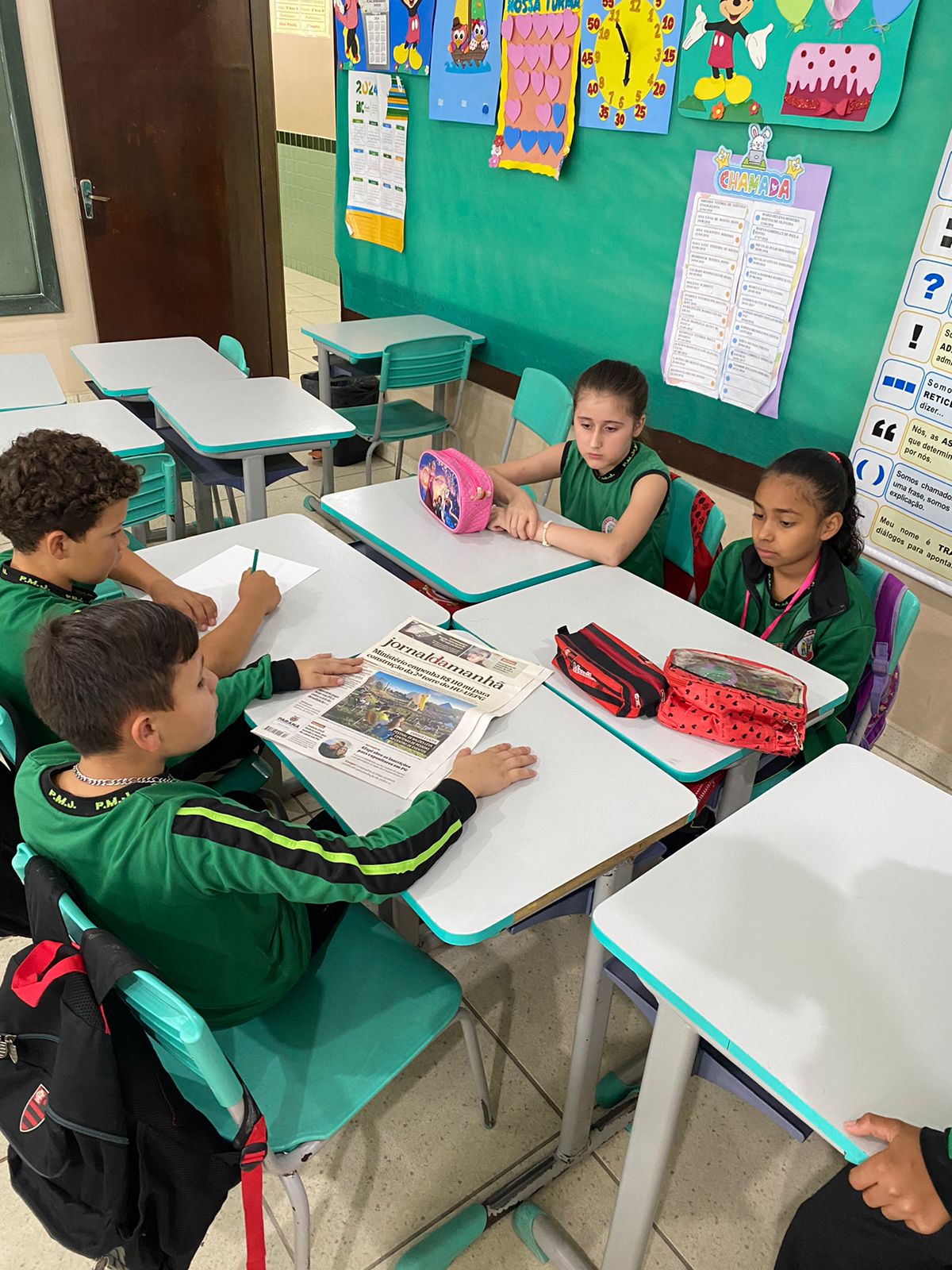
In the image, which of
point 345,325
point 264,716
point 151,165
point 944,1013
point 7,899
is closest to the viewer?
point 944,1013

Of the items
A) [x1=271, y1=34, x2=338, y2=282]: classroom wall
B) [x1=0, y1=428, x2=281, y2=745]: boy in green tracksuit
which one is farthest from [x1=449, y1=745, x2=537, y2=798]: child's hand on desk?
[x1=271, y1=34, x2=338, y2=282]: classroom wall

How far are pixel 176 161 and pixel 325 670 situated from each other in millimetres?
4329

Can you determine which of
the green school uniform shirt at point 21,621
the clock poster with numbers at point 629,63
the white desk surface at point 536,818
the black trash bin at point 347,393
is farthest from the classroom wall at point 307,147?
the white desk surface at point 536,818

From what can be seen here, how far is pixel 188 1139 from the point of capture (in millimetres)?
958

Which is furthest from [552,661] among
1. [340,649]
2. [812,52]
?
[812,52]

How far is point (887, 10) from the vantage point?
2117 millimetres

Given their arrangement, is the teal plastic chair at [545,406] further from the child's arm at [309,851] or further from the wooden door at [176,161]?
the wooden door at [176,161]

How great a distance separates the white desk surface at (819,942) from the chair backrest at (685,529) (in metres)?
0.94

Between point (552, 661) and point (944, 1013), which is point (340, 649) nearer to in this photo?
point (552, 661)

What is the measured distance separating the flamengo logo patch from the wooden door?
15.7ft

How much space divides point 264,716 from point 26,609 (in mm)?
462

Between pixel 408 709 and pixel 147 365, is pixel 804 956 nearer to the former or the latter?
pixel 408 709

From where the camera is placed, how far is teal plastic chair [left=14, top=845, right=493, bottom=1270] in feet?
3.43

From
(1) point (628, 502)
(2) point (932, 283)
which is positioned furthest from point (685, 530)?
(2) point (932, 283)
